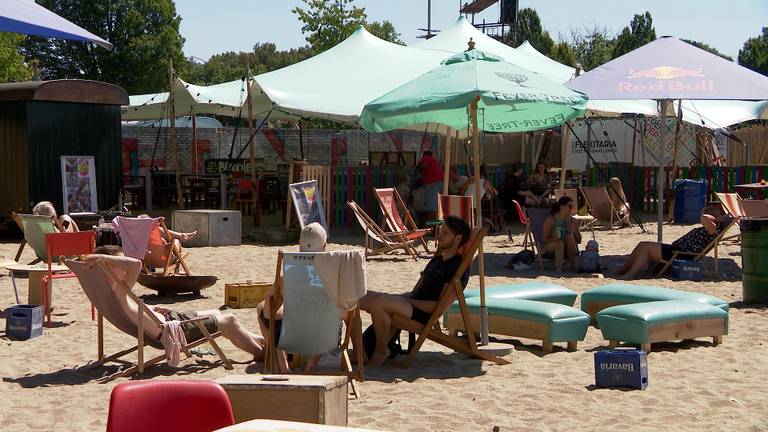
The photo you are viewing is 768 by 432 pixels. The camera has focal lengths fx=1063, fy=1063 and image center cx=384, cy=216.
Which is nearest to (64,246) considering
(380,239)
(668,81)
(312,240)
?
(312,240)

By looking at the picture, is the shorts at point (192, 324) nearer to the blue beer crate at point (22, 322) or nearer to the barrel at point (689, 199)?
the blue beer crate at point (22, 322)

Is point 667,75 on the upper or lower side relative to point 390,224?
upper

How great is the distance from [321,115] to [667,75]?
18.0 ft

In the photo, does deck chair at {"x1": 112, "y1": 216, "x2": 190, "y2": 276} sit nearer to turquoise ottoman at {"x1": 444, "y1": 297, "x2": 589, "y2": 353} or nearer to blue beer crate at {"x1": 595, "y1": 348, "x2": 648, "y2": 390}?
turquoise ottoman at {"x1": 444, "y1": 297, "x2": 589, "y2": 353}

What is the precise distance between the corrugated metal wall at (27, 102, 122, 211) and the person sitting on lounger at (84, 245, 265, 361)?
903 cm

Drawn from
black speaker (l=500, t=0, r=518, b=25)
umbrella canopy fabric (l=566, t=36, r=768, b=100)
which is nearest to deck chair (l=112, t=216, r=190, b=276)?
umbrella canopy fabric (l=566, t=36, r=768, b=100)

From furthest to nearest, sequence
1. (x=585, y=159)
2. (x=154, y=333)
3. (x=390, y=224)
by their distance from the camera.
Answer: (x=585, y=159)
(x=390, y=224)
(x=154, y=333)

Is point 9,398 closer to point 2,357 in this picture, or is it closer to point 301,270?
point 2,357

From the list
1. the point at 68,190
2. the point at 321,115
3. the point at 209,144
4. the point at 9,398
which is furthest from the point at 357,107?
the point at 209,144

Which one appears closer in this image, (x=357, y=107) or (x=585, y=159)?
(x=357, y=107)

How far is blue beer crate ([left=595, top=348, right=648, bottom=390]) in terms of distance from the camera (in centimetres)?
610

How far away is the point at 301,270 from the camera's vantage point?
20.2ft

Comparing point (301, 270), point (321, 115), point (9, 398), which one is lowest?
point (9, 398)

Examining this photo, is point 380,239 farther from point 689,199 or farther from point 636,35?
point 636,35
